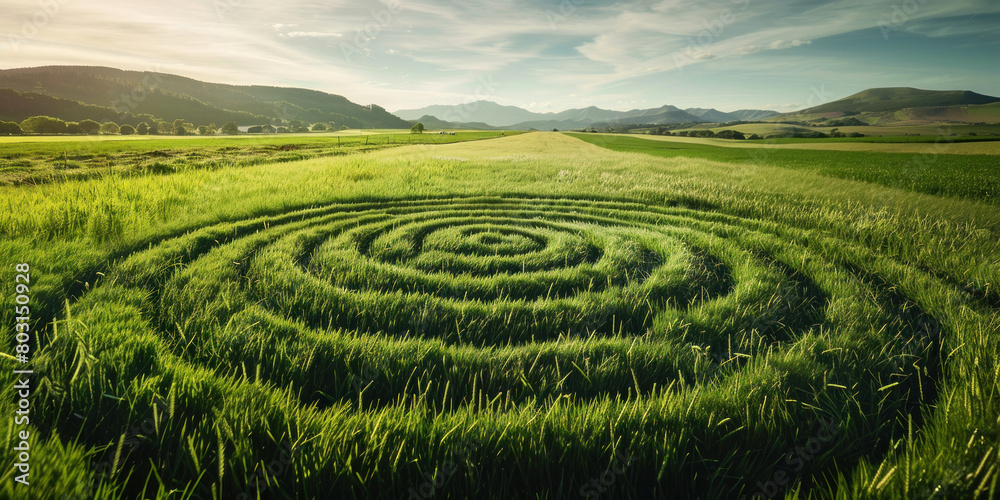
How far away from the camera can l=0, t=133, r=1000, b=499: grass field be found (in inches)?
81.5

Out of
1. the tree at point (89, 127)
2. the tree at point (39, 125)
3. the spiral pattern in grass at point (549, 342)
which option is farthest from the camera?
the tree at point (89, 127)

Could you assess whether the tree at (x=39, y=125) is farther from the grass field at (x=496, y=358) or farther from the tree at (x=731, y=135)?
the tree at (x=731, y=135)

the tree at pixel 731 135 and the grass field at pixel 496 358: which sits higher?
the tree at pixel 731 135

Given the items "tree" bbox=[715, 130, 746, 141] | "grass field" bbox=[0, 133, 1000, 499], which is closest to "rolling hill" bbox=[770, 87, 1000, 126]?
"tree" bbox=[715, 130, 746, 141]

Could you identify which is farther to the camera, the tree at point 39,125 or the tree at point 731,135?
the tree at point 731,135

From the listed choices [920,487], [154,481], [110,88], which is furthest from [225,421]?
[110,88]

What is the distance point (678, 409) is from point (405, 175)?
13.1 metres

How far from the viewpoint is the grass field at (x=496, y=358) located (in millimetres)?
2070

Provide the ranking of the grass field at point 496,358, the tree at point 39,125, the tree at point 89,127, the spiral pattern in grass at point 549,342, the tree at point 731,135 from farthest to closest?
the tree at point 731,135
the tree at point 89,127
the tree at point 39,125
the spiral pattern in grass at point 549,342
the grass field at point 496,358

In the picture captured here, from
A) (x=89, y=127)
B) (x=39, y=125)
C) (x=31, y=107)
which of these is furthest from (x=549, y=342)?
(x=31, y=107)

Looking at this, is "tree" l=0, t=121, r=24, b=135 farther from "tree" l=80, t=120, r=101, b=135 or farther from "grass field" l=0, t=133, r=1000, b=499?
"grass field" l=0, t=133, r=1000, b=499

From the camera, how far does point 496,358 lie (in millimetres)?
3291

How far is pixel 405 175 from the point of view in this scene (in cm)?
1434

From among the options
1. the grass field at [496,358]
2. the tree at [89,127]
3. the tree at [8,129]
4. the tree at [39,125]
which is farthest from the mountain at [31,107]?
the grass field at [496,358]
